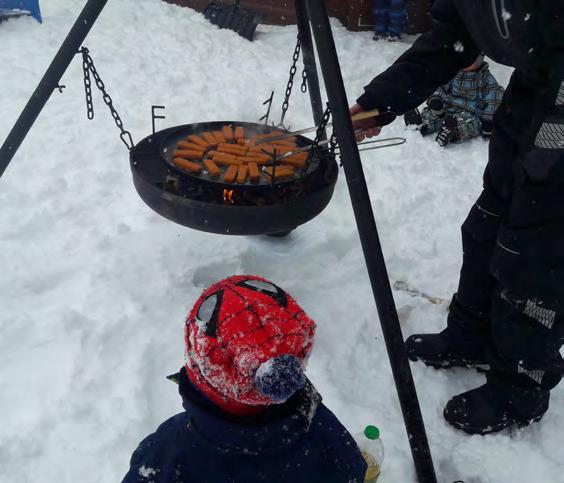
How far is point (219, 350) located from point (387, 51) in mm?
6435

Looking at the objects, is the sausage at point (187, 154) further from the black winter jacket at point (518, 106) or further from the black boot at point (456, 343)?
the black boot at point (456, 343)

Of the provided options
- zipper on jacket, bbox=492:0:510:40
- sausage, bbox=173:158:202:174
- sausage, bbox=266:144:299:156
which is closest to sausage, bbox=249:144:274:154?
sausage, bbox=266:144:299:156

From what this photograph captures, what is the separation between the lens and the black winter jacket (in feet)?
5.71

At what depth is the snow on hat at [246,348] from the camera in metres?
1.19

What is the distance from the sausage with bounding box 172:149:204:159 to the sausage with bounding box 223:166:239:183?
0.26 meters

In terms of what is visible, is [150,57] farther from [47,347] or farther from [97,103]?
[47,347]

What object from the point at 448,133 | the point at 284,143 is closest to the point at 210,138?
the point at 284,143

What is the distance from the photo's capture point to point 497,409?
2.43 metres

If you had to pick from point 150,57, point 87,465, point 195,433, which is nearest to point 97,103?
point 150,57

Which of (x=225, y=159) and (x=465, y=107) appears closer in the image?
(x=225, y=159)

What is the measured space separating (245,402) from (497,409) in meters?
1.66

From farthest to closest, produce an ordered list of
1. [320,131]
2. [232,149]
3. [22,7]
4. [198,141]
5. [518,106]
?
[22,7] → [198,141] → [232,149] → [320,131] → [518,106]

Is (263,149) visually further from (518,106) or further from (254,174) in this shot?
(518,106)

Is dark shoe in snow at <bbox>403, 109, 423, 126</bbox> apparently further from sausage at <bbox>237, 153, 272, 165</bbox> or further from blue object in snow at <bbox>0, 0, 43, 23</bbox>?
blue object in snow at <bbox>0, 0, 43, 23</bbox>
